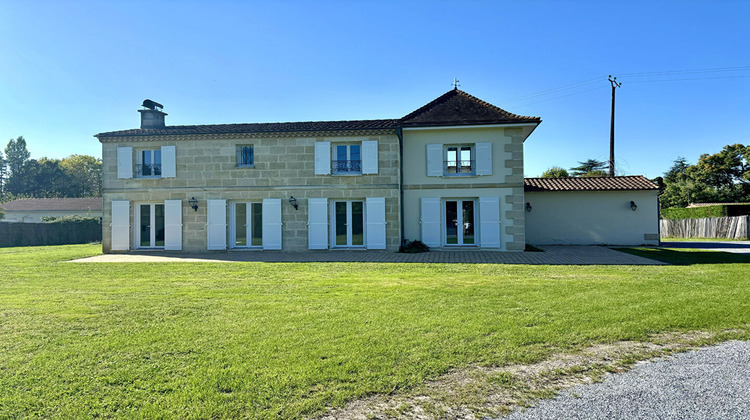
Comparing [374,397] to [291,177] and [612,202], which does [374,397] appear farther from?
[612,202]

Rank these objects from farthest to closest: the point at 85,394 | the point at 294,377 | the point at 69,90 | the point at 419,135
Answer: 1. the point at 419,135
2. the point at 69,90
3. the point at 294,377
4. the point at 85,394

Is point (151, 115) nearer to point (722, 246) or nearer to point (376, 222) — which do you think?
point (376, 222)

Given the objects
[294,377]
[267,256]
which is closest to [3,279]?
[267,256]

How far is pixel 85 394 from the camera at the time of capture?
9.33 ft

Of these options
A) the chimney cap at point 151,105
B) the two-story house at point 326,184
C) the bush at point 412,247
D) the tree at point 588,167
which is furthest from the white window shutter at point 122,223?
the tree at point 588,167

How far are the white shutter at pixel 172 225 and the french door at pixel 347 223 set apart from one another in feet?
17.9

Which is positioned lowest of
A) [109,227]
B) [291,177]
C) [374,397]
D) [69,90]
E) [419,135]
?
[374,397]

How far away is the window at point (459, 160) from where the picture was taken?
14.9 meters

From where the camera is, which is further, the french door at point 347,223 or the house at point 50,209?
the house at point 50,209

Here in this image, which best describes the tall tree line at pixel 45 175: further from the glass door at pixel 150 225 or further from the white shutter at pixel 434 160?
the white shutter at pixel 434 160

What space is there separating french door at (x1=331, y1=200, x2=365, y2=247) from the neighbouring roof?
266 cm

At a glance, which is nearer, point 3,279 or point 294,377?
point 294,377

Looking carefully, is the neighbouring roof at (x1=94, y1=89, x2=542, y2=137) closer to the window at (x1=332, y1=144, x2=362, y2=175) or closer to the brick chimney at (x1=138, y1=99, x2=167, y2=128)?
the window at (x1=332, y1=144, x2=362, y2=175)

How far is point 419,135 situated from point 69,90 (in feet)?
36.6
